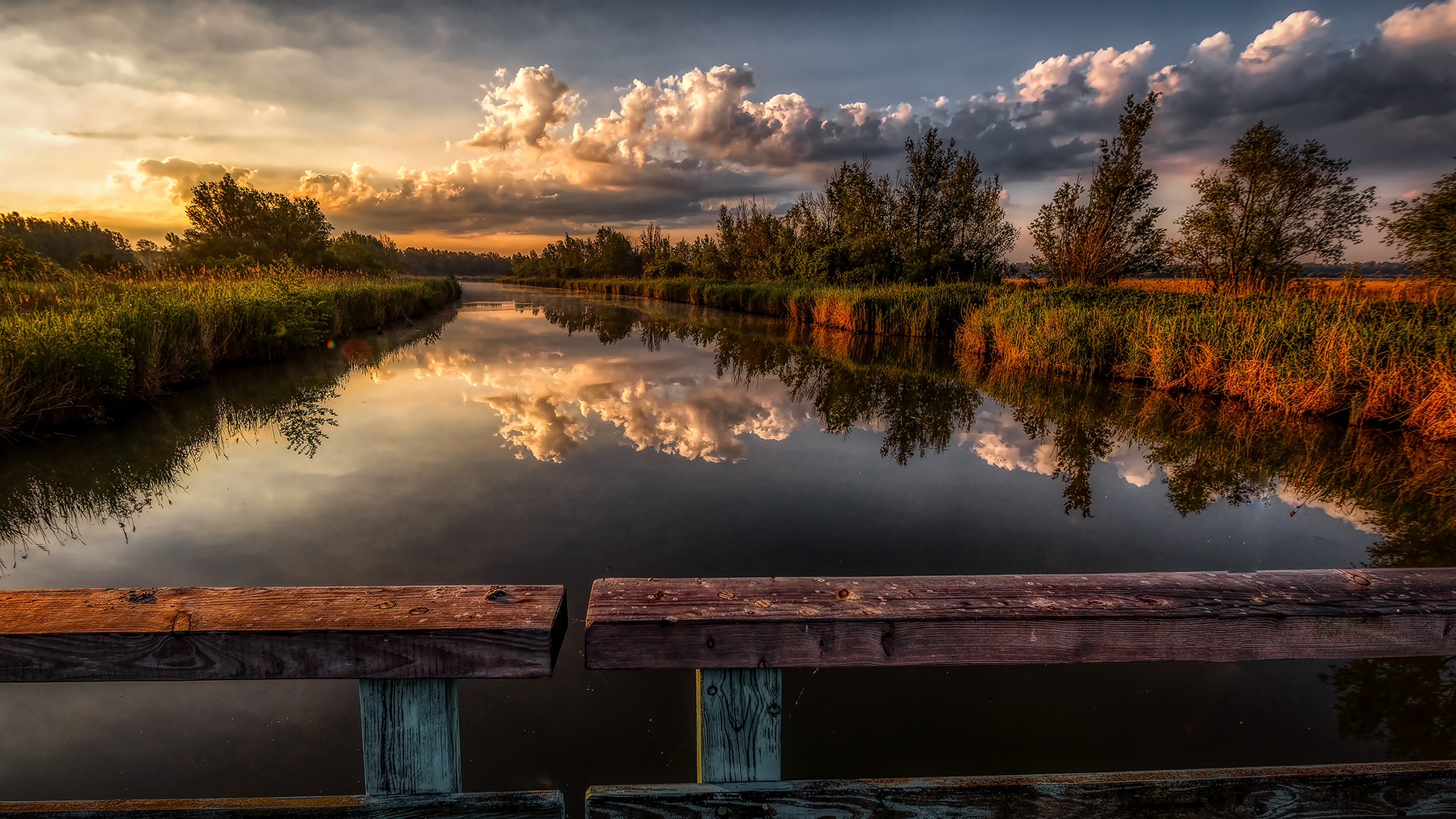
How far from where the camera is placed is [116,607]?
0.92m

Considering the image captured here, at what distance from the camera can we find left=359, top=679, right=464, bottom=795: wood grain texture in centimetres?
92

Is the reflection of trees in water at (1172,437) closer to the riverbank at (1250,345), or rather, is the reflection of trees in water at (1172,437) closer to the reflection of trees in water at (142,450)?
the riverbank at (1250,345)

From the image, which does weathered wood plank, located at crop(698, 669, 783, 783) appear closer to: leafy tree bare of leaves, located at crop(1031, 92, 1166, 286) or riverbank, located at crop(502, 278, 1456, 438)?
riverbank, located at crop(502, 278, 1456, 438)

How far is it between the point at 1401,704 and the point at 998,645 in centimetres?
268

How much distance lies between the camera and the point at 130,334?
6.53 metres

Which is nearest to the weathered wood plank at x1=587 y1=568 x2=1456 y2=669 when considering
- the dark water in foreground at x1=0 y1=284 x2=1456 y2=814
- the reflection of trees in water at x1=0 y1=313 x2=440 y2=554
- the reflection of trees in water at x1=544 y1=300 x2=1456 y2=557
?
the dark water in foreground at x1=0 y1=284 x2=1456 y2=814

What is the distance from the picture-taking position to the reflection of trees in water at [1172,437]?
4.43 metres

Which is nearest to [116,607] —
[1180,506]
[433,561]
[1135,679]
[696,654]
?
[696,654]

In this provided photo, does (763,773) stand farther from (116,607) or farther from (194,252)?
(194,252)

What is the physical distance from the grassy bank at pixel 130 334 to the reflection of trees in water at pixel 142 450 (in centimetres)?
29

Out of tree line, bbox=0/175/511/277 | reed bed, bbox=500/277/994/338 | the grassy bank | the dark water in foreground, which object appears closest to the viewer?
the dark water in foreground

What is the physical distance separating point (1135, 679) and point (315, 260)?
58475 mm

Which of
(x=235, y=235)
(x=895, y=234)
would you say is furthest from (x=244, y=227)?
(x=895, y=234)

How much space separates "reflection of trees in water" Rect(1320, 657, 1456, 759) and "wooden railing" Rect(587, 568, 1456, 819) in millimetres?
1648
